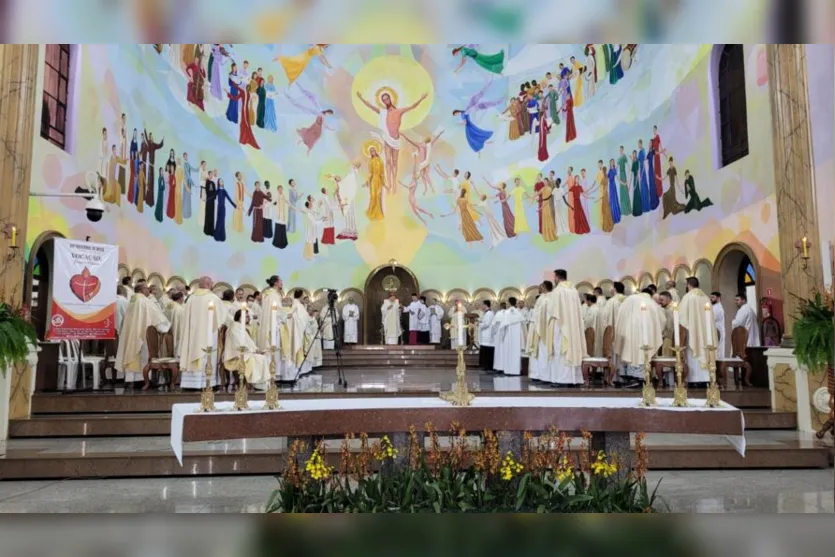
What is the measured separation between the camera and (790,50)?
793cm

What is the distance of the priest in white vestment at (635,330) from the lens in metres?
9.35

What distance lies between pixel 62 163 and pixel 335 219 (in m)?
9.69

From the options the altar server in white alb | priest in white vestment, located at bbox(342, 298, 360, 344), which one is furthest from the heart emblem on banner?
priest in white vestment, located at bbox(342, 298, 360, 344)

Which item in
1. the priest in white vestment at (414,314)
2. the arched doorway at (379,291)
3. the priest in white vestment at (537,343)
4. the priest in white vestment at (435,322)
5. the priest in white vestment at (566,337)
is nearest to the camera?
the priest in white vestment at (566,337)

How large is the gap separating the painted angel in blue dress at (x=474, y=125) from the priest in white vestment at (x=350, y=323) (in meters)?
6.82

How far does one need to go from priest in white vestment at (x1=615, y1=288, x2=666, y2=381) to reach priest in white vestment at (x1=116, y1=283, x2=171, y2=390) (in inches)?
304

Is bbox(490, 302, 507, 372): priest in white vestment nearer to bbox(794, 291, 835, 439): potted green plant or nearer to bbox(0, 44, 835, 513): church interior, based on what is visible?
bbox(0, 44, 835, 513): church interior

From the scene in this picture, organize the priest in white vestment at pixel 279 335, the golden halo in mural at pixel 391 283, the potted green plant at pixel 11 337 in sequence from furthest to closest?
the golden halo in mural at pixel 391 283
the priest in white vestment at pixel 279 335
the potted green plant at pixel 11 337

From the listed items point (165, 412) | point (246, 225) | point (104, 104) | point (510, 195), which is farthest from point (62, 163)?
point (510, 195)

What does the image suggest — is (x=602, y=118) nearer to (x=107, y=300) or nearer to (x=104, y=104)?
(x=104, y=104)

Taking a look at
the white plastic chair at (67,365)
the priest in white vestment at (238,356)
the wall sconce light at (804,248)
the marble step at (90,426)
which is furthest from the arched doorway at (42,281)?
the wall sconce light at (804,248)

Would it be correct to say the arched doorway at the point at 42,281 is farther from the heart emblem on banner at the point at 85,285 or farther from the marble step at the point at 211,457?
the marble step at the point at 211,457

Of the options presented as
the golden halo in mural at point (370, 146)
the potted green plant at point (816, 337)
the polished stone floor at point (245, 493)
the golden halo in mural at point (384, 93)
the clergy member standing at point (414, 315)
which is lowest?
the polished stone floor at point (245, 493)

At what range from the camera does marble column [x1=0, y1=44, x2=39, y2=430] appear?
23.6 ft
